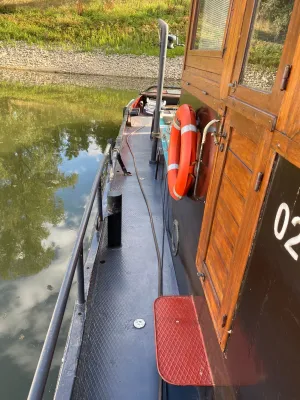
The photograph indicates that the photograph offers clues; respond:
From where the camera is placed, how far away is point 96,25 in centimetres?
2498

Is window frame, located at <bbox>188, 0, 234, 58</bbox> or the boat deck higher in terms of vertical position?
window frame, located at <bbox>188, 0, 234, 58</bbox>

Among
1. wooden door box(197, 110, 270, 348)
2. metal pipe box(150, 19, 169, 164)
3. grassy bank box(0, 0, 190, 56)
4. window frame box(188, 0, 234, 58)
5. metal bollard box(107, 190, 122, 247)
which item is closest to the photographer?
wooden door box(197, 110, 270, 348)

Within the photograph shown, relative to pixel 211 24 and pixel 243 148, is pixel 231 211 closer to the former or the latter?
pixel 243 148

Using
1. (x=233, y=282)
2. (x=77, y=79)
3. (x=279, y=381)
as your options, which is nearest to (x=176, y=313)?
(x=233, y=282)

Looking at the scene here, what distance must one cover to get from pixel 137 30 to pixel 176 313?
2695cm

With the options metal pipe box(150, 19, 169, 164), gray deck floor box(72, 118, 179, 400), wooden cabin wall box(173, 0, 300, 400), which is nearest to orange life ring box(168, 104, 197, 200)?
wooden cabin wall box(173, 0, 300, 400)

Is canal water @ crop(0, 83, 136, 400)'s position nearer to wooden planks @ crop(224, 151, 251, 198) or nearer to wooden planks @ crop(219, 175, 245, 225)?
wooden planks @ crop(219, 175, 245, 225)

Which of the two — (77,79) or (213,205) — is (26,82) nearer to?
(77,79)

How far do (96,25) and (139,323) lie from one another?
90.9 feet

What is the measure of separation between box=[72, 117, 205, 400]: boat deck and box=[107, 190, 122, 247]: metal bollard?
0.10 metres

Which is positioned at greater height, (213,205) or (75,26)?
(75,26)

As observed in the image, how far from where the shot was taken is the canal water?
3.31 m

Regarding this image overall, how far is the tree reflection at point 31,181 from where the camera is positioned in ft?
15.5

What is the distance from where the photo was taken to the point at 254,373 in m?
1.15
